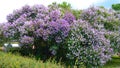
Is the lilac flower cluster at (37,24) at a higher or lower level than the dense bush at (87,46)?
higher

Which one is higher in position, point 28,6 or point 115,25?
point 28,6

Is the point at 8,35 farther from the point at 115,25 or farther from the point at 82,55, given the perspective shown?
the point at 115,25

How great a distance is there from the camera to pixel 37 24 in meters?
18.9

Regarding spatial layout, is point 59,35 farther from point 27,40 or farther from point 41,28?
point 27,40

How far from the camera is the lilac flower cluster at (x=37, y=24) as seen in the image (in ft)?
60.7

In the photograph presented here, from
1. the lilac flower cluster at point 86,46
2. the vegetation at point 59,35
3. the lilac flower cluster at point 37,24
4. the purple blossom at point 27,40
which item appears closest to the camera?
the lilac flower cluster at point 86,46

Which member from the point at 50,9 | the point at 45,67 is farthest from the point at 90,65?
the point at 45,67

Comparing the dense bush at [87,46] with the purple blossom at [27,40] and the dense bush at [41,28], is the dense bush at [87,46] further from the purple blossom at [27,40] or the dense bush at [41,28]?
the purple blossom at [27,40]

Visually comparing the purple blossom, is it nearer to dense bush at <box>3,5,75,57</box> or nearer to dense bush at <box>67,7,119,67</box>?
dense bush at <box>3,5,75,57</box>

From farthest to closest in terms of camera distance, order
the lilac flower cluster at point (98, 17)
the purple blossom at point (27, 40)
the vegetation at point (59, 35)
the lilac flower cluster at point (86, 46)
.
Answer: the lilac flower cluster at point (98, 17) → the purple blossom at point (27, 40) → the vegetation at point (59, 35) → the lilac flower cluster at point (86, 46)

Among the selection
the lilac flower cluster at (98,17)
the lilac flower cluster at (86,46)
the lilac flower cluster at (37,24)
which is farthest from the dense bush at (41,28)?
the lilac flower cluster at (98,17)

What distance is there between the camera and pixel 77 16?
21547mm

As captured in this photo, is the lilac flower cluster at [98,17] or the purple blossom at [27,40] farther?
the lilac flower cluster at [98,17]

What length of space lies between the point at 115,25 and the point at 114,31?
0.36 meters
